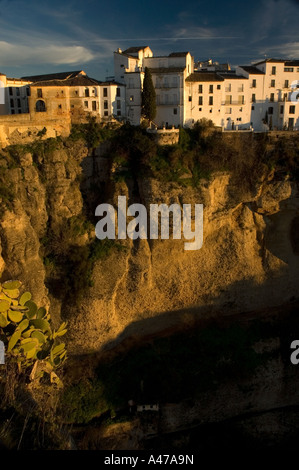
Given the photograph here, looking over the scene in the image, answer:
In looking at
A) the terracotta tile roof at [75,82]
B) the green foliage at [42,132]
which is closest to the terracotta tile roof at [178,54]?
the terracotta tile roof at [75,82]

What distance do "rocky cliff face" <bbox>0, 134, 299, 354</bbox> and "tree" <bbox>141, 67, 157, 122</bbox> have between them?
3.61 m

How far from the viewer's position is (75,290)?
15.2m

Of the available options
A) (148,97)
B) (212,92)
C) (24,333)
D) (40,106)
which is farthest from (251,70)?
(24,333)

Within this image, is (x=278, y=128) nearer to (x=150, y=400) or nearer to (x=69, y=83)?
(x=69, y=83)

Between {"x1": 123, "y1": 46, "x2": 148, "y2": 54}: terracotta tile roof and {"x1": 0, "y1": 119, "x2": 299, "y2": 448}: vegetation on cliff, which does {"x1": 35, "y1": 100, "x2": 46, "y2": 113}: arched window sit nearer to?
{"x1": 0, "y1": 119, "x2": 299, "y2": 448}: vegetation on cliff

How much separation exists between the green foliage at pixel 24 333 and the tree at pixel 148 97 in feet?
35.4

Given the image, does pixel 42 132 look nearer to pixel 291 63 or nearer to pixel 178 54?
pixel 178 54

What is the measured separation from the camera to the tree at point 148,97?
60.3 feet

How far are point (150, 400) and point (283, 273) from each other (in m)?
8.19

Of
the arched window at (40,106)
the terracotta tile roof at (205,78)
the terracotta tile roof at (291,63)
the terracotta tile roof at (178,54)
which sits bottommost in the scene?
the arched window at (40,106)

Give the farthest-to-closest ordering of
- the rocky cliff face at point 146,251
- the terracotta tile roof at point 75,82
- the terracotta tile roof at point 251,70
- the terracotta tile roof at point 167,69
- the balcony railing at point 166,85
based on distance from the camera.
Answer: the terracotta tile roof at point 251,70
the balcony railing at point 166,85
the terracotta tile roof at point 167,69
the terracotta tile roof at point 75,82
the rocky cliff face at point 146,251

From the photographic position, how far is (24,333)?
1158cm

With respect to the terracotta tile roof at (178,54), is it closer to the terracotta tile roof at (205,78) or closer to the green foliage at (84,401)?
the terracotta tile roof at (205,78)

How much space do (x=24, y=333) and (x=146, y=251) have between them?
20.7 ft
